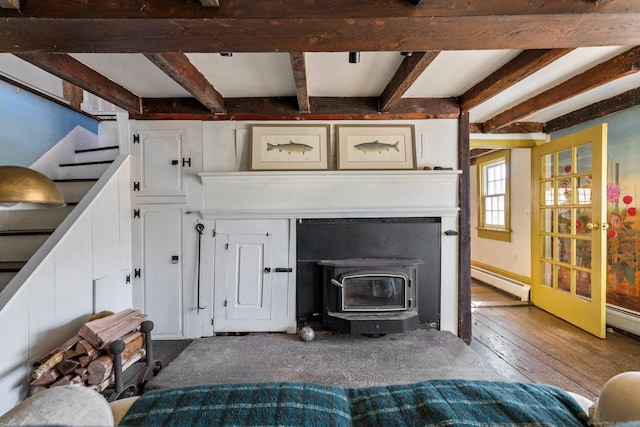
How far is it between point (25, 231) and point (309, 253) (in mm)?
2393

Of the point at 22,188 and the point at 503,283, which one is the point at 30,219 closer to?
the point at 22,188

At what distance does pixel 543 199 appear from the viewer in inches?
140

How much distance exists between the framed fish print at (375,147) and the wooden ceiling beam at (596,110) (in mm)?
2078

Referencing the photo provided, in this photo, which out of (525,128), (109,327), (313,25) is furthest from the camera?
(525,128)

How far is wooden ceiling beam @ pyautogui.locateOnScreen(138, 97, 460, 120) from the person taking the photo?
2.82 m

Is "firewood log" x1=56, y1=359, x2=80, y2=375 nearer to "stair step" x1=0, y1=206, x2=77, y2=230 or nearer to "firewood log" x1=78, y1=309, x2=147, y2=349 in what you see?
"firewood log" x1=78, y1=309, x2=147, y2=349

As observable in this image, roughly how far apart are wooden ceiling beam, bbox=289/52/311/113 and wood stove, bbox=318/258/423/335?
4.84 feet

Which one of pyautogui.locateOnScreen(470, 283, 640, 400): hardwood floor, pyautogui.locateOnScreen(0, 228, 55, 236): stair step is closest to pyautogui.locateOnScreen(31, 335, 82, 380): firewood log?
pyautogui.locateOnScreen(0, 228, 55, 236): stair step

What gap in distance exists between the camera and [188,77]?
83.0 inches

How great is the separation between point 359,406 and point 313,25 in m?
1.61

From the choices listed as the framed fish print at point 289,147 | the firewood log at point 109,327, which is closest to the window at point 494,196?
the framed fish print at point 289,147

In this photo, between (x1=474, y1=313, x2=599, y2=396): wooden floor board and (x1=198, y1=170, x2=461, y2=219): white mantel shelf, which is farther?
(x1=198, y1=170, x2=461, y2=219): white mantel shelf

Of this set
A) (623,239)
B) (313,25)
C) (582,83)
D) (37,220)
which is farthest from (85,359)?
(623,239)

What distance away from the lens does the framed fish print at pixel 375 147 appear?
2.84 m
